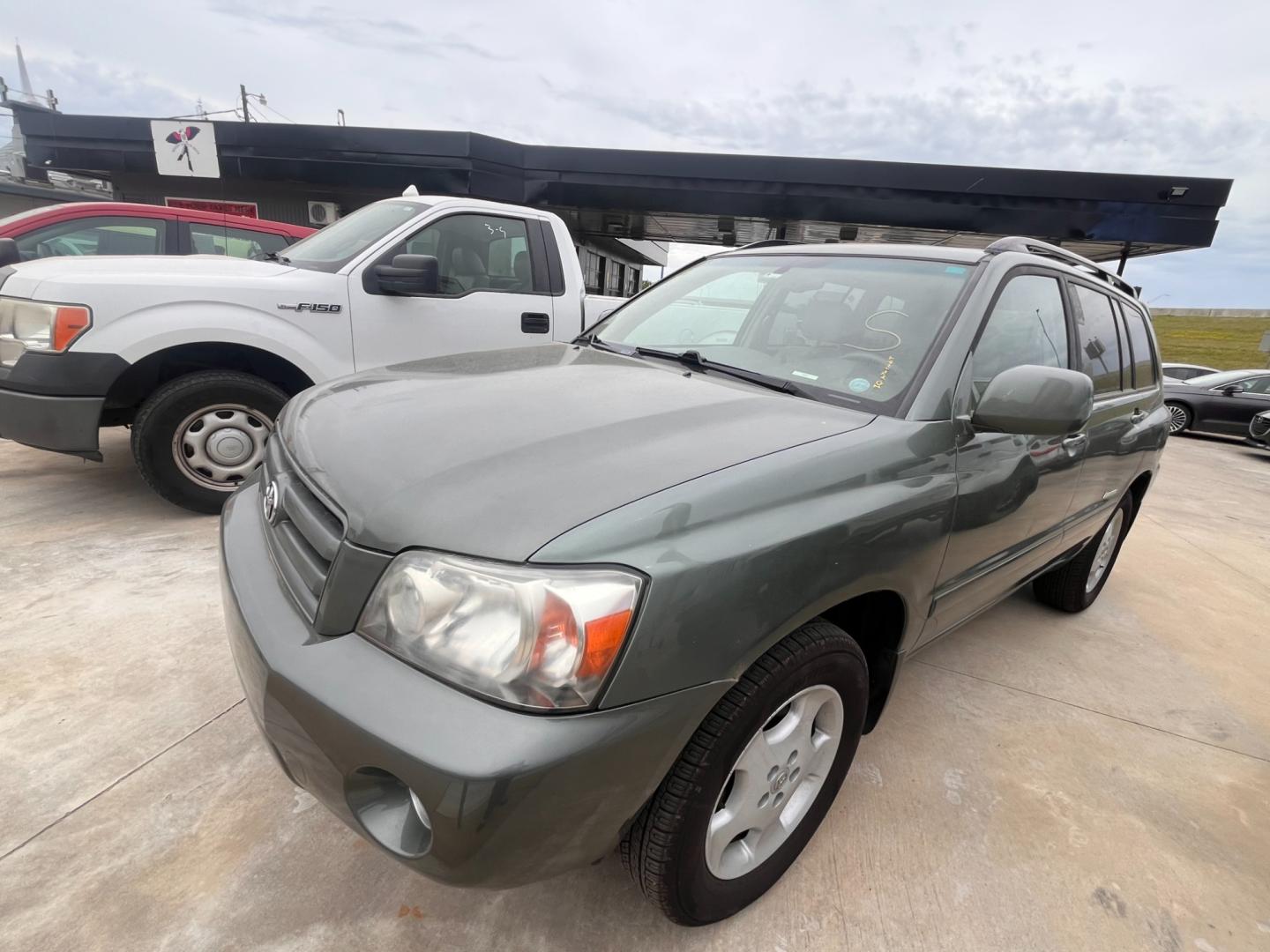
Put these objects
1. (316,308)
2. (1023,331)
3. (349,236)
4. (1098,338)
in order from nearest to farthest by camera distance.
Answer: (1023,331) < (1098,338) < (316,308) < (349,236)

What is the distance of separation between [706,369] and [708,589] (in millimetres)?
1171

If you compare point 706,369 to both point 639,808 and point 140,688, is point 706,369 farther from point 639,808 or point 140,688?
point 140,688

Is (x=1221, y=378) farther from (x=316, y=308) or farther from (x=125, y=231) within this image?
(x=125, y=231)

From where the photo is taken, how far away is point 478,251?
4430 mm

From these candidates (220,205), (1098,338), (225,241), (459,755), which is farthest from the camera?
(220,205)

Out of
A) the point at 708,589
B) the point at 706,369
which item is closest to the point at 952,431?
the point at 706,369

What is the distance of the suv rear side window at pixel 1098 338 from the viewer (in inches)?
109

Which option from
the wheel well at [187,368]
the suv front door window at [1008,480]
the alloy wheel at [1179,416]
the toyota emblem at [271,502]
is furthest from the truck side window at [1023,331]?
the alloy wheel at [1179,416]

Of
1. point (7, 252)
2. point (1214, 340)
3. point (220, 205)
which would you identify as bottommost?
point (1214, 340)

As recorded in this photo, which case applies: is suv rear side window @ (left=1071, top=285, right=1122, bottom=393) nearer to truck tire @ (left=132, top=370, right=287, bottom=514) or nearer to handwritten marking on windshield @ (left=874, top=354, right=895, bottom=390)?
handwritten marking on windshield @ (left=874, top=354, right=895, bottom=390)

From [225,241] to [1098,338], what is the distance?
6.80 meters

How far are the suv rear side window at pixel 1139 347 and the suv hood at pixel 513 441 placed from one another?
8.14 feet

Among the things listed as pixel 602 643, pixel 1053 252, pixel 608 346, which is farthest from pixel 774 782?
pixel 1053 252

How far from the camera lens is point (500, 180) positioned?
43.0 ft
